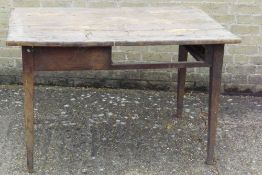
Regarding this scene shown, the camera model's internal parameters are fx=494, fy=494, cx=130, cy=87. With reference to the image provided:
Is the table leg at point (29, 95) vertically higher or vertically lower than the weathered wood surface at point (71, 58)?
lower

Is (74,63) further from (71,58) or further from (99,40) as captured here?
(99,40)

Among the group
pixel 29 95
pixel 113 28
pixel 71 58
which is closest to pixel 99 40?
pixel 71 58

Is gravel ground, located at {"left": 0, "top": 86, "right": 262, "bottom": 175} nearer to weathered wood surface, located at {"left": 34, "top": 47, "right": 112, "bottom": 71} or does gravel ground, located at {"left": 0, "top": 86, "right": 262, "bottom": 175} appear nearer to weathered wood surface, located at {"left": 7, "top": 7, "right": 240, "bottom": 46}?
weathered wood surface, located at {"left": 34, "top": 47, "right": 112, "bottom": 71}

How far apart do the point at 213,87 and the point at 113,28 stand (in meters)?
0.72

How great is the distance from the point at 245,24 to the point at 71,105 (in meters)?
1.66

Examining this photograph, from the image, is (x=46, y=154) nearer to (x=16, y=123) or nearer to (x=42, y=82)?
(x=16, y=123)

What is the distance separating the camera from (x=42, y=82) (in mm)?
4551

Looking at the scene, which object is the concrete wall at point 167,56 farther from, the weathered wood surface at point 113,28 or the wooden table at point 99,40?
the wooden table at point 99,40

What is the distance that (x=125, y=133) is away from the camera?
3.69 m

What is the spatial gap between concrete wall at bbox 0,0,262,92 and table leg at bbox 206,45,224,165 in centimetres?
132

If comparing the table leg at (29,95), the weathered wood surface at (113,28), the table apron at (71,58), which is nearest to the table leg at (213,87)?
the weathered wood surface at (113,28)

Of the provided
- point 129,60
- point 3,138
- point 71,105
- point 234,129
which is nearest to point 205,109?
point 234,129

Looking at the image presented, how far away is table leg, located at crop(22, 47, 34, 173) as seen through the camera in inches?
111

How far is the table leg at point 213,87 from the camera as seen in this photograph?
2979 mm
